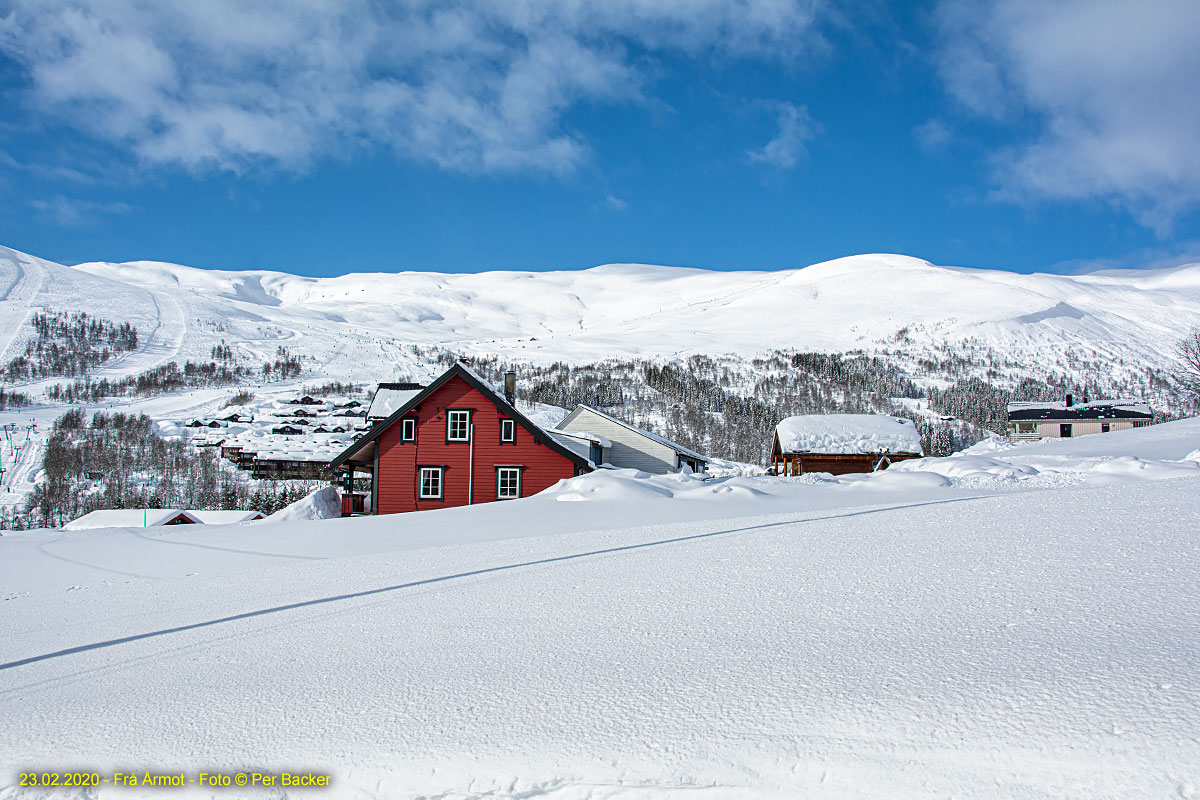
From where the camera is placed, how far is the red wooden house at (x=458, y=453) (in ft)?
97.3

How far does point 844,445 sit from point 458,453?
23775mm

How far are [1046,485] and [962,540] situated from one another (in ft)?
29.9

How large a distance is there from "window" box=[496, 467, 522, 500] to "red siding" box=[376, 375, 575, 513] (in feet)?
0.56

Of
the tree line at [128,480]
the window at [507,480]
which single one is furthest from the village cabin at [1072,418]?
the tree line at [128,480]

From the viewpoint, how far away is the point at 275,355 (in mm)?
130875

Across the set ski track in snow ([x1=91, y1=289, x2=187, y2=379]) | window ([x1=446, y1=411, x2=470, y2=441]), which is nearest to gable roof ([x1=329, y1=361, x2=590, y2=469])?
window ([x1=446, y1=411, x2=470, y2=441])

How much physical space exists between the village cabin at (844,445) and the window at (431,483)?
69.6 feet

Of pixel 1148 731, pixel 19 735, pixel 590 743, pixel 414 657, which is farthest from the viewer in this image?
pixel 414 657

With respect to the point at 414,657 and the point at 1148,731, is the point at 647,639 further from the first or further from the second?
the point at 1148,731

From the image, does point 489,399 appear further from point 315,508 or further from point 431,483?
point 315,508

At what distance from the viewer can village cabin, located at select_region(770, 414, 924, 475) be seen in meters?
41.7

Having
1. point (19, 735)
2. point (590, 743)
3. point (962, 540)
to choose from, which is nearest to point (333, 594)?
point (19, 735)

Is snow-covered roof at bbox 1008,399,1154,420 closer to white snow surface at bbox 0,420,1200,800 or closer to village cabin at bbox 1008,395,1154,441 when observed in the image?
village cabin at bbox 1008,395,1154,441

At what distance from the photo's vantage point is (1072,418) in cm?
7681
